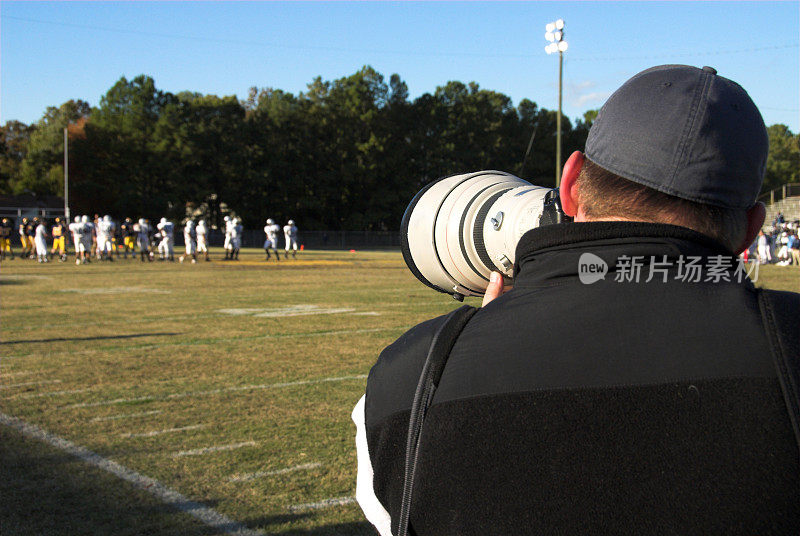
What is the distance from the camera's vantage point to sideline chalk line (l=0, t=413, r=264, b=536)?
371 cm

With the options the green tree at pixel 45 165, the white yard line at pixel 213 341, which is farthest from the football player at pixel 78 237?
the green tree at pixel 45 165

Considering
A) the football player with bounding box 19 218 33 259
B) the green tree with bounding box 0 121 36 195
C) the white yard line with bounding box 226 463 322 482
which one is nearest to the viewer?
the white yard line with bounding box 226 463 322 482

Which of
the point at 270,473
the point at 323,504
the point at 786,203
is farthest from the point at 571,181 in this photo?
the point at 786,203

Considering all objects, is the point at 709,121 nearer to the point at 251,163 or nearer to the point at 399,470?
the point at 399,470

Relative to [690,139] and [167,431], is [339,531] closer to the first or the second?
[167,431]

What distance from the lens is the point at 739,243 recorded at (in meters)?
1.30

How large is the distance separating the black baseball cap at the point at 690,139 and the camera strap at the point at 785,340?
182mm

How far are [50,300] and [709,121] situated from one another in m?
14.4

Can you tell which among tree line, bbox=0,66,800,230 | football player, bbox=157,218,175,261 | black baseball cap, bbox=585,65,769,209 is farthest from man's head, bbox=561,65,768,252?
tree line, bbox=0,66,800,230


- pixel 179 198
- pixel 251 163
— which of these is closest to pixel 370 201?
pixel 251 163

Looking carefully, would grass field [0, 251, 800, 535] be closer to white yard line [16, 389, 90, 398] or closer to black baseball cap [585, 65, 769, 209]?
white yard line [16, 389, 90, 398]

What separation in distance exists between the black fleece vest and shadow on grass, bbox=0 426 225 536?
282 centimetres

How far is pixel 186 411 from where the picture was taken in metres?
5.79

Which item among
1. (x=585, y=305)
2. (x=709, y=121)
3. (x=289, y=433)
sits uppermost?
(x=709, y=121)
